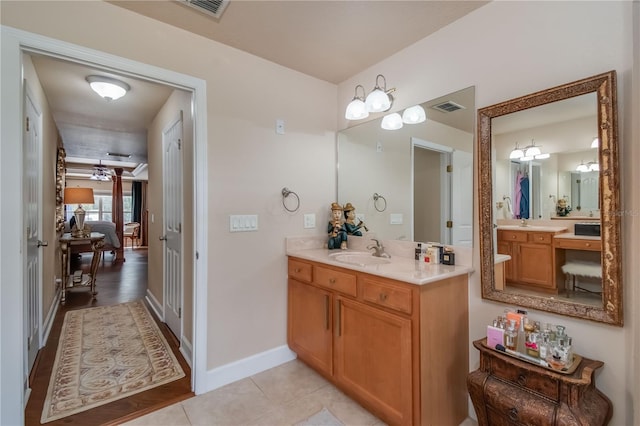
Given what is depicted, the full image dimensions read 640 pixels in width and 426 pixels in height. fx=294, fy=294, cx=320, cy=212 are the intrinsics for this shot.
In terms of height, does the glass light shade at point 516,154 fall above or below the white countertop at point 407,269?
above

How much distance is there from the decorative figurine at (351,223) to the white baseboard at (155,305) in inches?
93.2

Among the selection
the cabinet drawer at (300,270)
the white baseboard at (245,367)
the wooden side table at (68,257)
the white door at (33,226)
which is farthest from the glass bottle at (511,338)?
the wooden side table at (68,257)

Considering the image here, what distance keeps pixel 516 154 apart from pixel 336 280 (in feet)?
4.24

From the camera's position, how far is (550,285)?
4.83 ft

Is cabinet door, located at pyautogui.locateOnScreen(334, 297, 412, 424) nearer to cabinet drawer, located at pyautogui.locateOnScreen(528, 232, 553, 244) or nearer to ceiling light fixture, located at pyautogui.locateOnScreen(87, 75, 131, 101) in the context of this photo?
cabinet drawer, located at pyautogui.locateOnScreen(528, 232, 553, 244)

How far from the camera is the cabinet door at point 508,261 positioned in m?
1.61

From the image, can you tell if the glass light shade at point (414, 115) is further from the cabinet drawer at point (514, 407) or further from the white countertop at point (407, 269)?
the cabinet drawer at point (514, 407)

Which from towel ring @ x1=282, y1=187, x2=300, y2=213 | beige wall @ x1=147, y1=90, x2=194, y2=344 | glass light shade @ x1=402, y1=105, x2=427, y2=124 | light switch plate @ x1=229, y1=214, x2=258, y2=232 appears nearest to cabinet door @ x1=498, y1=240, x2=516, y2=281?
glass light shade @ x1=402, y1=105, x2=427, y2=124

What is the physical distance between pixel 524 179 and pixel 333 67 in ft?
5.45

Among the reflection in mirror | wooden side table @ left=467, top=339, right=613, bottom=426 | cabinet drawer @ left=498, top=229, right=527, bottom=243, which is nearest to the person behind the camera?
wooden side table @ left=467, top=339, right=613, bottom=426

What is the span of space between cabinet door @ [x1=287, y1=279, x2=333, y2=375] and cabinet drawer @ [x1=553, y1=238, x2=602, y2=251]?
1332 mm

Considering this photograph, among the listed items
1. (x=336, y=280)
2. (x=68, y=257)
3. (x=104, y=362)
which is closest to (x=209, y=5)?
(x=336, y=280)

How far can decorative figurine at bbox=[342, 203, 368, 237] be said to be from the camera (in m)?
2.58

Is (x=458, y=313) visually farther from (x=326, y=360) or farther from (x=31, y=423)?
(x=31, y=423)
